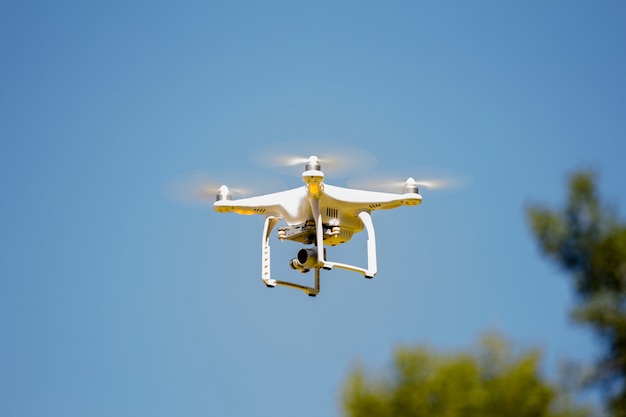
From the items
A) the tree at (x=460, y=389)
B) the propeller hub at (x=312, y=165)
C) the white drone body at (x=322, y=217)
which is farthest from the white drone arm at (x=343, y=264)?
the tree at (x=460, y=389)

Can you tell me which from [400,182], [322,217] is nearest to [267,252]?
[322,217]

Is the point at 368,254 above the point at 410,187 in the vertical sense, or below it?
below

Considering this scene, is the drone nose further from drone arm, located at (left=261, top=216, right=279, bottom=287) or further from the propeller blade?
drone arm, located at (left=261, top=216, right=279, bottom=287)

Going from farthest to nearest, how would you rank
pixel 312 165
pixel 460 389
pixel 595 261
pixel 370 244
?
pixel 370 244 → pixel 312 165 → pixel 460 389 → pixel 595 261

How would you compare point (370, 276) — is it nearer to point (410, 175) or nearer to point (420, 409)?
point (410, 175)

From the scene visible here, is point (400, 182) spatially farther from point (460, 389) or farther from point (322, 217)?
point (460, 389)

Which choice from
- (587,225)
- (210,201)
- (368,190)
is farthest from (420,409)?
(210,201)

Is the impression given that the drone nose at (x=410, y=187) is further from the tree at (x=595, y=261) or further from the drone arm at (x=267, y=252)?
the tree at (x=595, y=261)
